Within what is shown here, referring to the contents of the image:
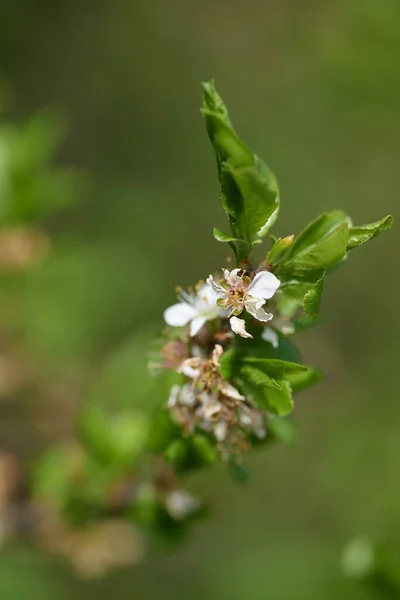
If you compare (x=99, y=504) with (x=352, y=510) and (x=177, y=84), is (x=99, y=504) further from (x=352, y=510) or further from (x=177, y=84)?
(x=177, y=84)

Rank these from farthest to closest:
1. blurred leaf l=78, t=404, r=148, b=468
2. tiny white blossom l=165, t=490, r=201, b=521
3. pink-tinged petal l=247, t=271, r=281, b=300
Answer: blurred leaf l=78, t=404, r=148, b=468, tiny white blossom l=165, t=490, r=201, b=521, pink-tinged petal l=247, t=271, r=281, b=300

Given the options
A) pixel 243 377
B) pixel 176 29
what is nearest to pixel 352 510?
pixel 243 377

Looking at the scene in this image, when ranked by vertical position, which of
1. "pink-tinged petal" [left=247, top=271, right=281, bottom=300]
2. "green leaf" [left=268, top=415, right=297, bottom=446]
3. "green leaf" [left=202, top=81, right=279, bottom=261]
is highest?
"green leaf" [left=202, top=81, right=279, bottom=261]

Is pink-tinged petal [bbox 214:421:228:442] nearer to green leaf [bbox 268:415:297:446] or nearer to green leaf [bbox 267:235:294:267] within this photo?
green leaf [bbox 268:415:297:446]

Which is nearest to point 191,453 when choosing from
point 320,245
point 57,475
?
point 320,245

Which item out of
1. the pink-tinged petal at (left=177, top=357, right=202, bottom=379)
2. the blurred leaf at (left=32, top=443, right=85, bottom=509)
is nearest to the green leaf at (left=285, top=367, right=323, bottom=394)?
the pink-tinged petal at (left=177, top=357, right=202, bottom=379)

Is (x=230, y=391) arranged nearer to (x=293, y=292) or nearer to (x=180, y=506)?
(x=293, y=292)

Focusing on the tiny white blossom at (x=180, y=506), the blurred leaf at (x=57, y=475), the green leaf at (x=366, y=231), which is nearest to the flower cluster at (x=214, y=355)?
the green leaf at (x=366, y=231)
